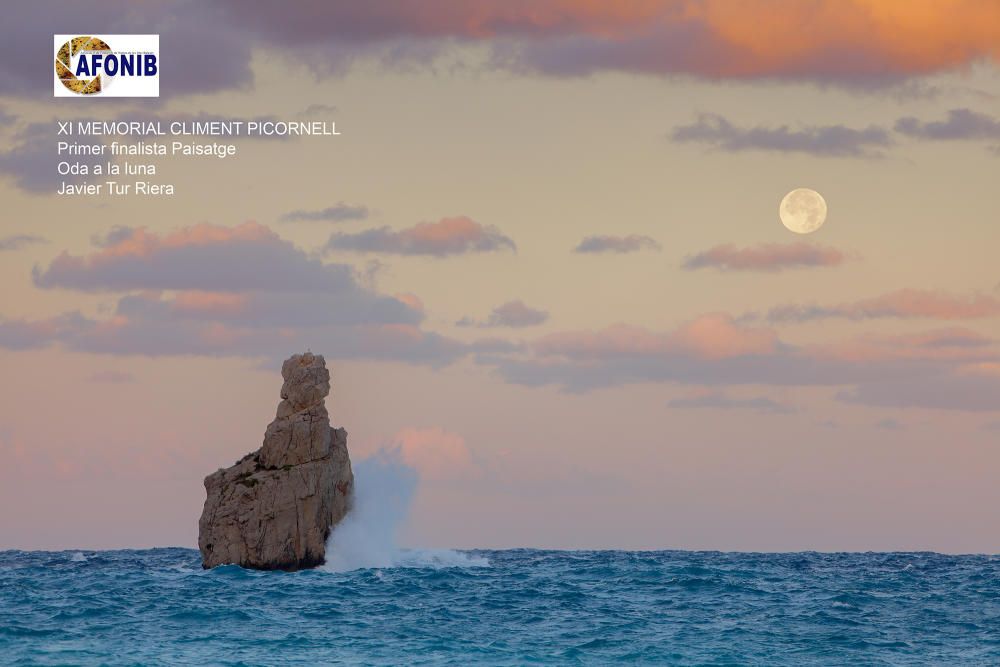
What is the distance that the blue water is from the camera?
50406 mm

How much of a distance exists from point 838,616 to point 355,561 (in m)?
31.7

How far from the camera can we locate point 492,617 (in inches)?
2336

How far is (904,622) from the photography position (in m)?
59.5


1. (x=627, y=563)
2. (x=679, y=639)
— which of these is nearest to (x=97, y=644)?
(x=679, y=639)

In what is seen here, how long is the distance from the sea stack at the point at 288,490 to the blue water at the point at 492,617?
202cm

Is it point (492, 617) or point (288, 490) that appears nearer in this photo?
point (492, 617)

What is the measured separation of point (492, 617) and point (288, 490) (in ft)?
70.8

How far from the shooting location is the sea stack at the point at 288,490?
251ft

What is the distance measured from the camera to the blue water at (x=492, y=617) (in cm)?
5041

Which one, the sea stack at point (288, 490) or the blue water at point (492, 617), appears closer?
the blue water at point (492, 617)

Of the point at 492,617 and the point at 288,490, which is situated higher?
the point at 288,490

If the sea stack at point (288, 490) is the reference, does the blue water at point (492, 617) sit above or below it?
below

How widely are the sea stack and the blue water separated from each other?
2.02 meters

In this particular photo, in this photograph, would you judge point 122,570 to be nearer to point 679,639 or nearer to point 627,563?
point 627,563
